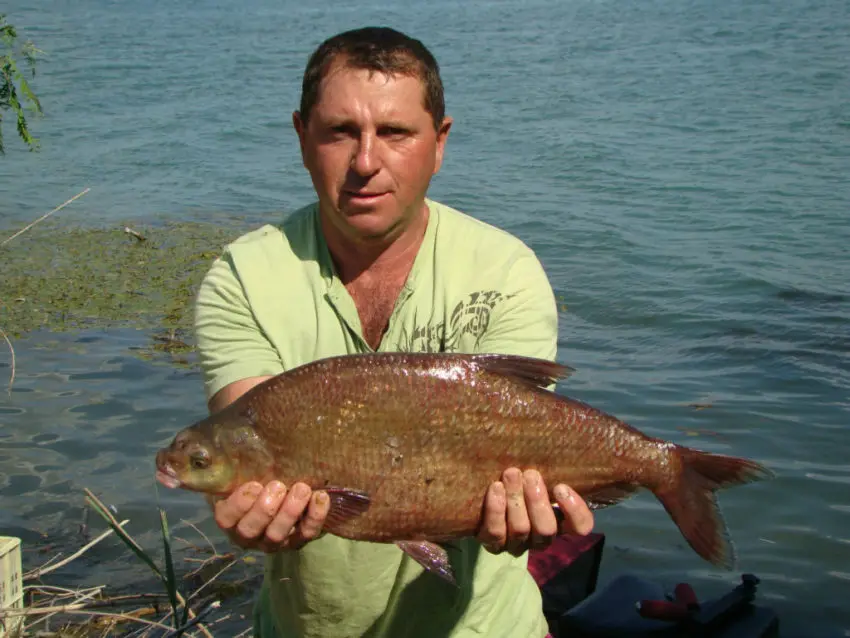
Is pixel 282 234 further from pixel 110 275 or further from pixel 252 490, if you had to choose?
pixel 110 275

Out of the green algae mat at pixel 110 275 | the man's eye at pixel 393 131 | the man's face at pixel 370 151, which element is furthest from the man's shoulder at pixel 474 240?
the green algae mat at pixel 110 275

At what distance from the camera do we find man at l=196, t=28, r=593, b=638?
3.26 m

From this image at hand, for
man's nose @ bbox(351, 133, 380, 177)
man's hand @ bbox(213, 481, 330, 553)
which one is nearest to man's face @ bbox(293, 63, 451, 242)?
man's nose @ bbox(351, 133, 380, 177)

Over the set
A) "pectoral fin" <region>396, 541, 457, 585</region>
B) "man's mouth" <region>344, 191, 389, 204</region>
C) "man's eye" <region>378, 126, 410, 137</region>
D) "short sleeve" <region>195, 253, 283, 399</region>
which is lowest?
"pectoral fin" <region>396, 541, 457, 585</region>

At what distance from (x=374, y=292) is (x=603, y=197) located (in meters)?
11.3

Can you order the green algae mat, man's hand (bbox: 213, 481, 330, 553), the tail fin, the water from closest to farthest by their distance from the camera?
1. man's hand (bbox: 213, 481, 330, 553)
2. the tail fin
3. the water
4. the green algae mat

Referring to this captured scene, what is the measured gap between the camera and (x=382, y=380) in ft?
9.46

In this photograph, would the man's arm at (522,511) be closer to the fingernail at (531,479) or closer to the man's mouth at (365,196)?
the fingernail at (531,479)

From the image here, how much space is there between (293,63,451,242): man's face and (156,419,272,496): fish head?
0.72 meters

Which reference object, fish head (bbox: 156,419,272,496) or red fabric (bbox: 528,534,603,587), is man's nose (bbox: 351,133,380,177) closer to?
fish head (bbox: 156,419,272,496)

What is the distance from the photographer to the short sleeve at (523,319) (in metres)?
3.23

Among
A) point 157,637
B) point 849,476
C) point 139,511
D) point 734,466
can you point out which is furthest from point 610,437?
point 849,476

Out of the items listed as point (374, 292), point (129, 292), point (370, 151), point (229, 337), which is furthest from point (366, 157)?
point (129, 292)

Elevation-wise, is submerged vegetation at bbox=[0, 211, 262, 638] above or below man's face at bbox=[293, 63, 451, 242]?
below
